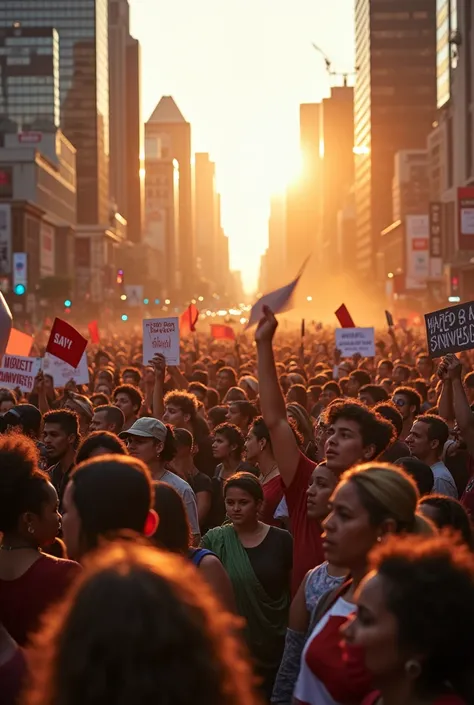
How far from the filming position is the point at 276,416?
5707 millimetres

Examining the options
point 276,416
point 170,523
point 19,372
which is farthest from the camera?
point 19,372

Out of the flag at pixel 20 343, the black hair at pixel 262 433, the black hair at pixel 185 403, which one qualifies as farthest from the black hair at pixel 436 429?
the flag at pixel 20 343

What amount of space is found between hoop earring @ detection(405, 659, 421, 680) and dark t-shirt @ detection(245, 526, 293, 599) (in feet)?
9.93

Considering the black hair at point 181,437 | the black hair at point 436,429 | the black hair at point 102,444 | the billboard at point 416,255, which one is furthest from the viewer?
the billboard at point 416,255

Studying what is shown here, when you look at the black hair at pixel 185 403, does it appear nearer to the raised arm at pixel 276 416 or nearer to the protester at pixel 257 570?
→ the protester at pixel 257 570

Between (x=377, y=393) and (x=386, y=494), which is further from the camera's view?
(x=377, y=393)

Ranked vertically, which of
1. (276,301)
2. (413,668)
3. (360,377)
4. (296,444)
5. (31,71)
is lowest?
(413,668)

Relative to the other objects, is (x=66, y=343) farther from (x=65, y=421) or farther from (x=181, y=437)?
(x=65, y=421)

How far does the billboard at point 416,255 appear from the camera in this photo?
424 feet

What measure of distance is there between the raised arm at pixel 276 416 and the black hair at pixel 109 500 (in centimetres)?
172

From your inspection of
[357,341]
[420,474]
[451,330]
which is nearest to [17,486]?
[420,474]

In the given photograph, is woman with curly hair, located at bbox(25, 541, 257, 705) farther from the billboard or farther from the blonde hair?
the billboard

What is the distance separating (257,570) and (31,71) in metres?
185

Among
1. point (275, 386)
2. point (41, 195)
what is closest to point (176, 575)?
point (275, 386)
